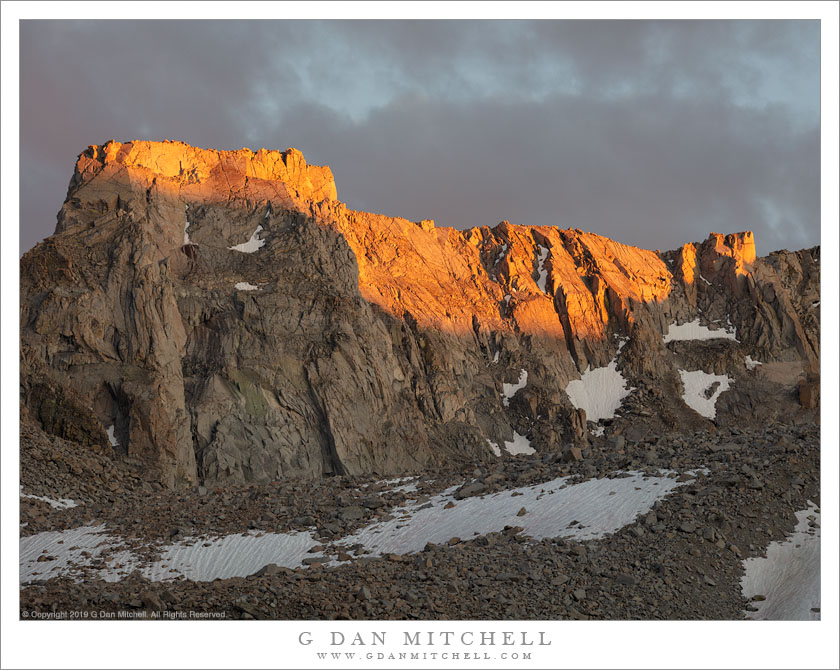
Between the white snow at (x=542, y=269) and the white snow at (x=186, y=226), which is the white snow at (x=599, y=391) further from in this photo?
the white snow at (x=186, y=226)

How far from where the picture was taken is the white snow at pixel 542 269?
10057cm

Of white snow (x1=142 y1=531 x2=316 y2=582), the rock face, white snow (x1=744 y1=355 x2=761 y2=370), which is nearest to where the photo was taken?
white snow (x1=142 y1=531 x2=316 y2=582)

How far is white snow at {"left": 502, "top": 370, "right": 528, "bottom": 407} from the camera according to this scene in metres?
82.7

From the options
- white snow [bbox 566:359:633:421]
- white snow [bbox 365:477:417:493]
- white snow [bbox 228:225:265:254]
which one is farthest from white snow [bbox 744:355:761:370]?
white snow [bbox 365:477:417:493]

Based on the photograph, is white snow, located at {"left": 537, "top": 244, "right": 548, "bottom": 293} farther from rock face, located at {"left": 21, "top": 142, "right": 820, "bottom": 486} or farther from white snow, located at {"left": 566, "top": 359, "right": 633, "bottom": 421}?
white snow, located at {"left": 566, "top": 359, "right": 633, "bottom": 421}

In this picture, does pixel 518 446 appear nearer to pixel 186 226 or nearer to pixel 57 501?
pixel 186 226

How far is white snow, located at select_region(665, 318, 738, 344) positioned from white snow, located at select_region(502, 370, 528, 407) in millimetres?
26424

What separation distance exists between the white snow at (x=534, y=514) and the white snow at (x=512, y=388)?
6490 cm

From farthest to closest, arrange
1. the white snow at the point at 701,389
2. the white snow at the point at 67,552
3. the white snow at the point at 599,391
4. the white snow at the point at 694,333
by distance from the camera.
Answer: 1. the white snow at the point at 694,333
2. the white snow at the point at 701,389
3. the white snow at the point at 599,391
4. the white snow at the point at 67,552

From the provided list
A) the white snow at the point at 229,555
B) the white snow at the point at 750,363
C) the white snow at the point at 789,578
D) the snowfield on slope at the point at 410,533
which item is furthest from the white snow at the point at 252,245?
the white snow at the point at 750,363

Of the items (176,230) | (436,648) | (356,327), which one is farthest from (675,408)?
(436,648)

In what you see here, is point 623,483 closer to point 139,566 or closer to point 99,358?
point 139,566

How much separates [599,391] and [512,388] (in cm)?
1264

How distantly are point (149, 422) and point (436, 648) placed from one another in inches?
1575
